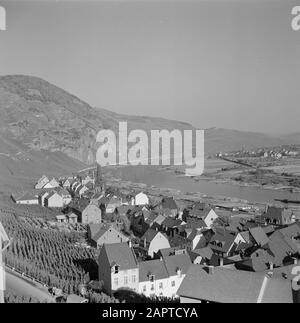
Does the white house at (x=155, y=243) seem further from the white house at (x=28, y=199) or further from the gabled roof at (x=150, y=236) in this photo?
the white house at (x=28, y=199)

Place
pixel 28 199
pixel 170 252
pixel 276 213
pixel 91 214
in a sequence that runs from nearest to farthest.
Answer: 1. pixel 170 252
2. pixel 276 213
3. pixel 91 214
4. pixel 28 199

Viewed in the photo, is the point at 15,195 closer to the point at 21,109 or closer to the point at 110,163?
the point at 110,163

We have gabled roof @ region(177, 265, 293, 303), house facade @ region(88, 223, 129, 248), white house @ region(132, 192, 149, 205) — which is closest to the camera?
gabled roof @ region(177, 265, 293, 303)

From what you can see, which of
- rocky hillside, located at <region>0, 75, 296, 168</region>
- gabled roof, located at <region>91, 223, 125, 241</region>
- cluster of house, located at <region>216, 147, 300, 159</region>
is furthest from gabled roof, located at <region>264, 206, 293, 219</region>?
rocky hillside, located at <region>0, 75, 296, 168</region>

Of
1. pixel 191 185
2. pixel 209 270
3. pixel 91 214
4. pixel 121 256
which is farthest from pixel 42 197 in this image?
pixel 209 270

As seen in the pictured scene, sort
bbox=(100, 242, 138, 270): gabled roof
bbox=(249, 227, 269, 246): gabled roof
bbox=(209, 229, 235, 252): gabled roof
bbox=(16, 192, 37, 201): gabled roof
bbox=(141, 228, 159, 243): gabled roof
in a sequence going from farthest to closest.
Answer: bbox=(16, 192, 37, 201): gabled roof
bbox=(141, 228, 159, 243): gabled roof
bbox=(249, 227, 269, 246): gabled roof
bbox=(209, 229, 235, 252): gabled roof
bbox=(100, 242, 138, 270): gabled roof

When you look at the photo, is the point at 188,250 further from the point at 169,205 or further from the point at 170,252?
the point at 169,205

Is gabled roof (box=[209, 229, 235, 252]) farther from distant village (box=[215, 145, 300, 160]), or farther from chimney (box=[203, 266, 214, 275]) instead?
distant village (box=[215, 145, 300, 160])
